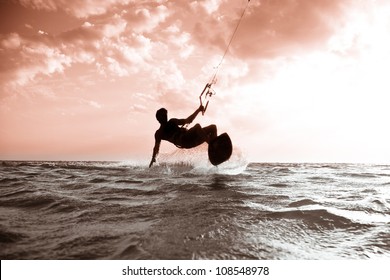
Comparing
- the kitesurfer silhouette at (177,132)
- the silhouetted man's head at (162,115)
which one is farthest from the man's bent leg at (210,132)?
the silhouetted man's head at (162,115)

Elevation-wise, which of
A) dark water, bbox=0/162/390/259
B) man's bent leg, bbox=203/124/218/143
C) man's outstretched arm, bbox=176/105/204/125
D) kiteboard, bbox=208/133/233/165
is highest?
man's outstretched arm, bbox=176/105/204/125

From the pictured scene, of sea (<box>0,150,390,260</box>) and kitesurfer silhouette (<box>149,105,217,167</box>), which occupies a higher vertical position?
kitesurfer silhouette (<box>149,105,217,167</box>)

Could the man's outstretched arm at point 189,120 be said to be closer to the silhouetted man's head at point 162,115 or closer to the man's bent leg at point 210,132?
the silhouetted man's head at point 162,115

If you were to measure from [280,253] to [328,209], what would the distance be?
252cm

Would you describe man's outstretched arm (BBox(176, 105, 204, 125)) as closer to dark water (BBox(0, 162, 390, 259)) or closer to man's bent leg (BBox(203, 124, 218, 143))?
man's bent leg (BBox(203, 124, 218, 143))

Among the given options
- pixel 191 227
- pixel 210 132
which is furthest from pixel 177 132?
pixel 191 227

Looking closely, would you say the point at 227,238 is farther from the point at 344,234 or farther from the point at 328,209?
the point at 328,209

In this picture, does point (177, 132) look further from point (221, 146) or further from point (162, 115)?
point (221, 146)

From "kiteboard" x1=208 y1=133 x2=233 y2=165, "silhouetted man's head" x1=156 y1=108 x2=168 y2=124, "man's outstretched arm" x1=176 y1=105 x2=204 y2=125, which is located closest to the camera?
"silhouetted man's head" x1=156 y1=108 x2=168 y2=124

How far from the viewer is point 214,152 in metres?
10.8

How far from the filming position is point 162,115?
30.6 feet

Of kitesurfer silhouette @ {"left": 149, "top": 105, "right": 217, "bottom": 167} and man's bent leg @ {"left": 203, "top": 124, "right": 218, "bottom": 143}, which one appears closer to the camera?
kitesurfer silhouette @ {"left": 149, "top": 105, "right": 217, "bottom": 167}

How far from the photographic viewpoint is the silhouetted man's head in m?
9.27

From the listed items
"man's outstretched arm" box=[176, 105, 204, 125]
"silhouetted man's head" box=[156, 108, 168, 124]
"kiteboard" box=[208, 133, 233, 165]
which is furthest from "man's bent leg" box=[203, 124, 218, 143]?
"silhouetted man's head" box=[156, 108, 168, 124]
